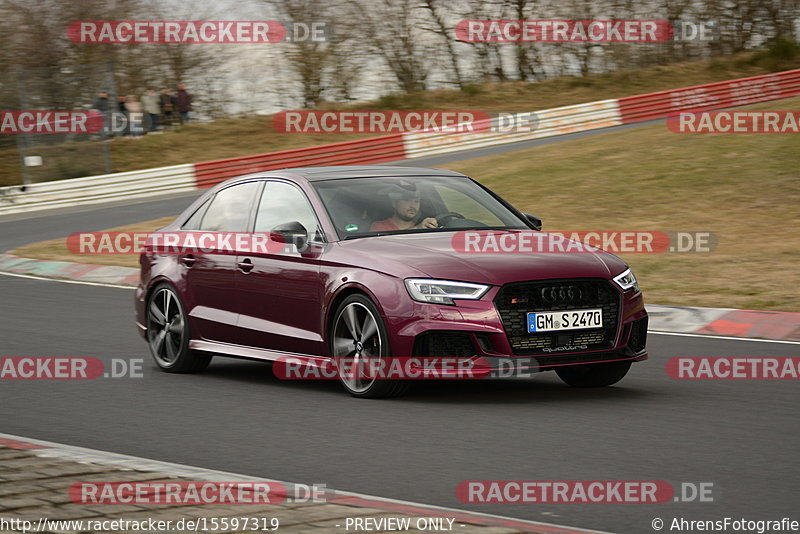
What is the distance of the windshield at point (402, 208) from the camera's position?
906cm

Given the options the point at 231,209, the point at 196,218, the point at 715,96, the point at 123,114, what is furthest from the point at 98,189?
the point at 231,209

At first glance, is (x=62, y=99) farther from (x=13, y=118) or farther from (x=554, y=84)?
(x=554, y=84)

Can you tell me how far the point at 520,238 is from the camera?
29.4ft

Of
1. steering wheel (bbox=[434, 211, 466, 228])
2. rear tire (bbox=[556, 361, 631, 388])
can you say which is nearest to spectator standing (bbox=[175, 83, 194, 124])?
steering wheel (bbox=[434, 211, 466, 228])

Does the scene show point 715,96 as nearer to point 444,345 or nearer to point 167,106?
point 167,106

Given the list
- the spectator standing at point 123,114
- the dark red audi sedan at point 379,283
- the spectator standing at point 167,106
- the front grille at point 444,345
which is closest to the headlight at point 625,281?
the dark red audi sedan at point 379,283

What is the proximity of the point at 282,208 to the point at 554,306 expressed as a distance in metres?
2.34

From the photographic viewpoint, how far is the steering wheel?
9.22 m

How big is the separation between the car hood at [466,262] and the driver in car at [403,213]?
27cm

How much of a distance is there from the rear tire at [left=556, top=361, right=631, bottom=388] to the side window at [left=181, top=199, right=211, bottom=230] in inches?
124

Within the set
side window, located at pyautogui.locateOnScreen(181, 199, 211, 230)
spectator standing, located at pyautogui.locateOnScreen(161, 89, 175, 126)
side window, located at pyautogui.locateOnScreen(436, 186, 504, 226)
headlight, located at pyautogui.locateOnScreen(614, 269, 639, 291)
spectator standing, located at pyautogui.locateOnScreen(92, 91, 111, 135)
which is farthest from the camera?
spectator standing, located at pyautogui.locateOnScreen(161, 89, 175, 126)

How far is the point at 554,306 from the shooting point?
819cm

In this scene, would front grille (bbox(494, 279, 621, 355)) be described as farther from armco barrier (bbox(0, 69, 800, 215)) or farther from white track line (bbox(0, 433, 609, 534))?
armco barrier (bbox(0, 69, 800, 215))

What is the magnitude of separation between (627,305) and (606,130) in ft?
90.5
